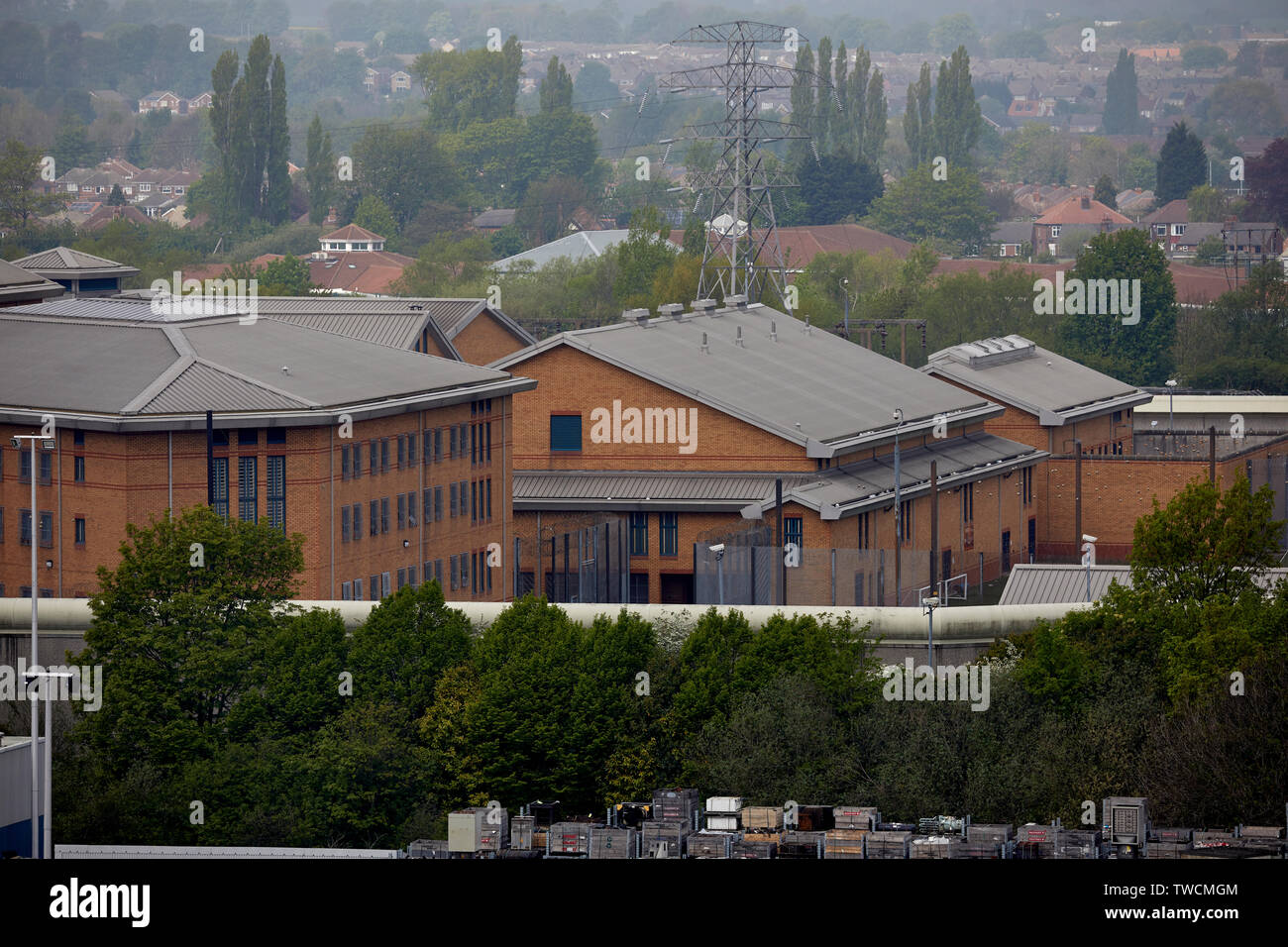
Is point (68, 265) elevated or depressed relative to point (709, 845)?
elevated

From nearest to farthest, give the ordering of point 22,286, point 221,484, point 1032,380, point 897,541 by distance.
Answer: point 221,484 → point 897,541 → point 22,286 → point 1032,380

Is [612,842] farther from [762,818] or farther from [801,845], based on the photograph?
[762,818]

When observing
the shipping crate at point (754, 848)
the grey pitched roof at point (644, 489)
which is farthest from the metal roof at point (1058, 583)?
the shipping crate at point (754, 848)

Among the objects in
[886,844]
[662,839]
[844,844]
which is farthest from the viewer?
[844,844]

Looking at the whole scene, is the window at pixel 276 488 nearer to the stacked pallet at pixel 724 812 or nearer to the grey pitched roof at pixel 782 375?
the grey pitched roof at pixel 782 375

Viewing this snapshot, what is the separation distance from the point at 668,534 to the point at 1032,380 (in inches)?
1023

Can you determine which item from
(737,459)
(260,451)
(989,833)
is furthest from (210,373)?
(989,833)

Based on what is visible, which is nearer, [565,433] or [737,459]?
[737,459]

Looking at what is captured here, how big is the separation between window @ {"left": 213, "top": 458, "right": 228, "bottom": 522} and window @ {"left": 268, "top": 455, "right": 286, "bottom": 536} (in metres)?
1.08

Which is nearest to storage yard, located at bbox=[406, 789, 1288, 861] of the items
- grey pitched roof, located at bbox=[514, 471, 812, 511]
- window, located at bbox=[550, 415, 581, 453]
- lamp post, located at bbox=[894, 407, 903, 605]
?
lamp post, located at bbox=[894, 407, 903, 605]

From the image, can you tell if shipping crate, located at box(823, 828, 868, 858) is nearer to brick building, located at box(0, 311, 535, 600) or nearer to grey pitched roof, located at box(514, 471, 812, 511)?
brick building, located at box(0, 311, 535, 600)

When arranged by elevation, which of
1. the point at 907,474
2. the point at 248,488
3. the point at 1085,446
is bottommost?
the point at 248,488

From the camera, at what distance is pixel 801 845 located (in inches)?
1570
